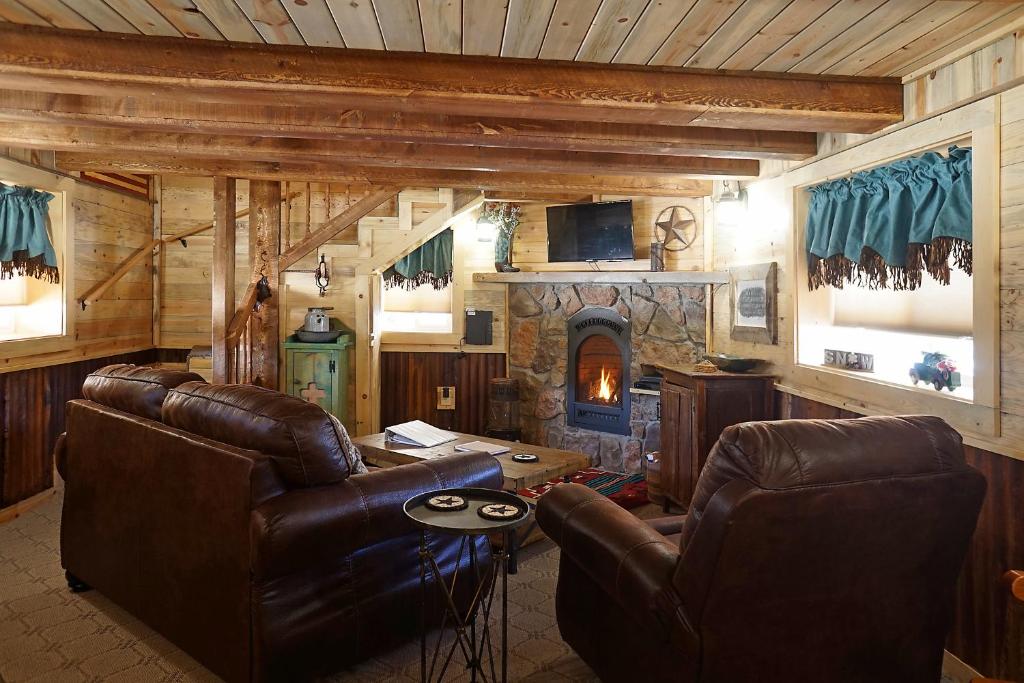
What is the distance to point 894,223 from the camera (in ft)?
9.79

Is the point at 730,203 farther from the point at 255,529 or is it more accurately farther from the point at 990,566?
the point at 255,529

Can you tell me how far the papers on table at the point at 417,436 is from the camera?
3885mm

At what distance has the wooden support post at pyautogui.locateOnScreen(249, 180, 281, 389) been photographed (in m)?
5.01

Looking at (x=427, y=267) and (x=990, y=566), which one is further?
(x=427, y=267)

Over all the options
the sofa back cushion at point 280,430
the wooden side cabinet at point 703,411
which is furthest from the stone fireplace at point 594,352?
the sofa back cushion at point 280,430

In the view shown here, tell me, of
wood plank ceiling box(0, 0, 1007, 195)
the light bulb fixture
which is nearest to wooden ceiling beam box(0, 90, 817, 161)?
wood plank ceiling box(0, 0, 1007, 195)

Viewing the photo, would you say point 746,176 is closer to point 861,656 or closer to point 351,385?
point 861,656

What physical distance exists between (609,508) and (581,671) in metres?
0.73

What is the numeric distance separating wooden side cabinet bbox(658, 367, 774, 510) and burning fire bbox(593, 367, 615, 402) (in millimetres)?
1476

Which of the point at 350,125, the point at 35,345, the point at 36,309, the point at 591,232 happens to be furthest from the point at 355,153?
the point at 36,309

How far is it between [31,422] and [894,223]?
5251 mm

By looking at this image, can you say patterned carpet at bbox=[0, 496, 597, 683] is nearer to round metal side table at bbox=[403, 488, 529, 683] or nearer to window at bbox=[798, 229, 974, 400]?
round metal side table at bbox=[403, 488, 529, 683]

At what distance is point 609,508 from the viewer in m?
2.18

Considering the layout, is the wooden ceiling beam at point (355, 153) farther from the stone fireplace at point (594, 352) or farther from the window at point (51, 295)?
the stone fireplace at point (594, 352)
